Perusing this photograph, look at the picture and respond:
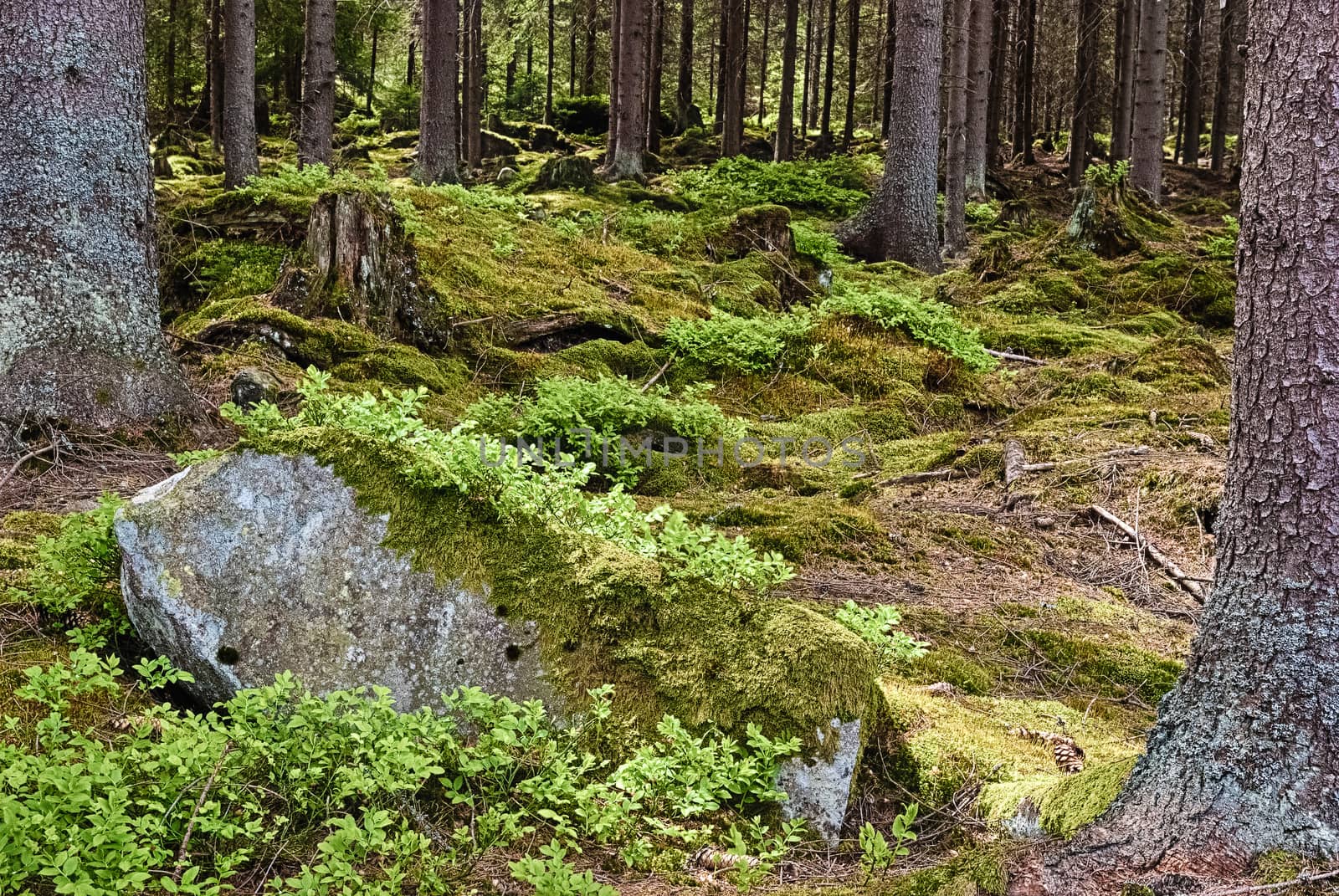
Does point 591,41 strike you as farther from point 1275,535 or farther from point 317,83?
point 1275,535

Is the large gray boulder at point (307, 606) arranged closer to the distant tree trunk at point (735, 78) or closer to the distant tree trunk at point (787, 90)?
the distant tree trunk at point (735, 78)

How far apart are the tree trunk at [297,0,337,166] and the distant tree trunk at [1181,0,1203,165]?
69.8 feet

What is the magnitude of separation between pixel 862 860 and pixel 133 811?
6.74ft

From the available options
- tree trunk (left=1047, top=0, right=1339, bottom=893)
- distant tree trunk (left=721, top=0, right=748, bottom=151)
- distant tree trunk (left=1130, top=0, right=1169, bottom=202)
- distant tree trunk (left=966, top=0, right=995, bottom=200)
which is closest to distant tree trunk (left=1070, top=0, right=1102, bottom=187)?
distant tree trunk (left=966, top=0, right=995, bottom=200)

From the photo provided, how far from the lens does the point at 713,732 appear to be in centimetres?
344

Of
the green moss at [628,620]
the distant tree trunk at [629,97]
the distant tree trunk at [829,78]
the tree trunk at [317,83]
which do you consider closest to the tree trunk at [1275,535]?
the green moss at [628,620]

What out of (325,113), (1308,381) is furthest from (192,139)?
(1308,381)

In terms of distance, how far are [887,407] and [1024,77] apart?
828 inches

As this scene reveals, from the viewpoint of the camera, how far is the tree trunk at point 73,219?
5547 millimetres

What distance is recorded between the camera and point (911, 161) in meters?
14.7

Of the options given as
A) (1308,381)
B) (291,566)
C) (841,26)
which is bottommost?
(291,566)

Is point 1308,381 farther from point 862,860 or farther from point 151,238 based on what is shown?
point 151,238

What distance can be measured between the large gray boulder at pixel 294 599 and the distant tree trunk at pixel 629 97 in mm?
16491

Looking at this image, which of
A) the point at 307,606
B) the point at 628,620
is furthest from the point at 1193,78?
the point at 307,606
